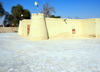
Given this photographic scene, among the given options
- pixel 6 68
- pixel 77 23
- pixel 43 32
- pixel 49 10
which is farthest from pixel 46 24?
pixel 49 10

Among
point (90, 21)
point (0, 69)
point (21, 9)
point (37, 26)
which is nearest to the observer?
point (0, 69)

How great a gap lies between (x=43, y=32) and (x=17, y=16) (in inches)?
1106

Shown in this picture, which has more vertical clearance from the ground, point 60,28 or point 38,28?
point 60,28

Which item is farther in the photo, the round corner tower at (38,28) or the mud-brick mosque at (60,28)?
the mud-brick mosque at (60,28)

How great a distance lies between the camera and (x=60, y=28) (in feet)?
50.6

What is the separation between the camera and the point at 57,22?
15.3m

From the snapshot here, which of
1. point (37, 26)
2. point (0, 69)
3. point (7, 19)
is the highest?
point (7, 19)

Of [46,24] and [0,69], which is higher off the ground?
[46,24]

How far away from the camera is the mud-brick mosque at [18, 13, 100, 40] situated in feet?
43.9

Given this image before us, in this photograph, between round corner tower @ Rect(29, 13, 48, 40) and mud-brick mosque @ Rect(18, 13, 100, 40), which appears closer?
round corner tower @ Rect(29, 13, 48, 40)

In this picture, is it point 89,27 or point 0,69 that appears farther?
point 89,27

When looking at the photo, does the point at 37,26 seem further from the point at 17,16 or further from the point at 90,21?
the point at 17,16

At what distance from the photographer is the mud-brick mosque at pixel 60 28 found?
1337cm

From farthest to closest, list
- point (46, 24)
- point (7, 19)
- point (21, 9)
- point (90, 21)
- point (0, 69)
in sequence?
point (7, 19)
point (21, 9)
point (90, 21)
point (46, 24)
point (0, 69)
